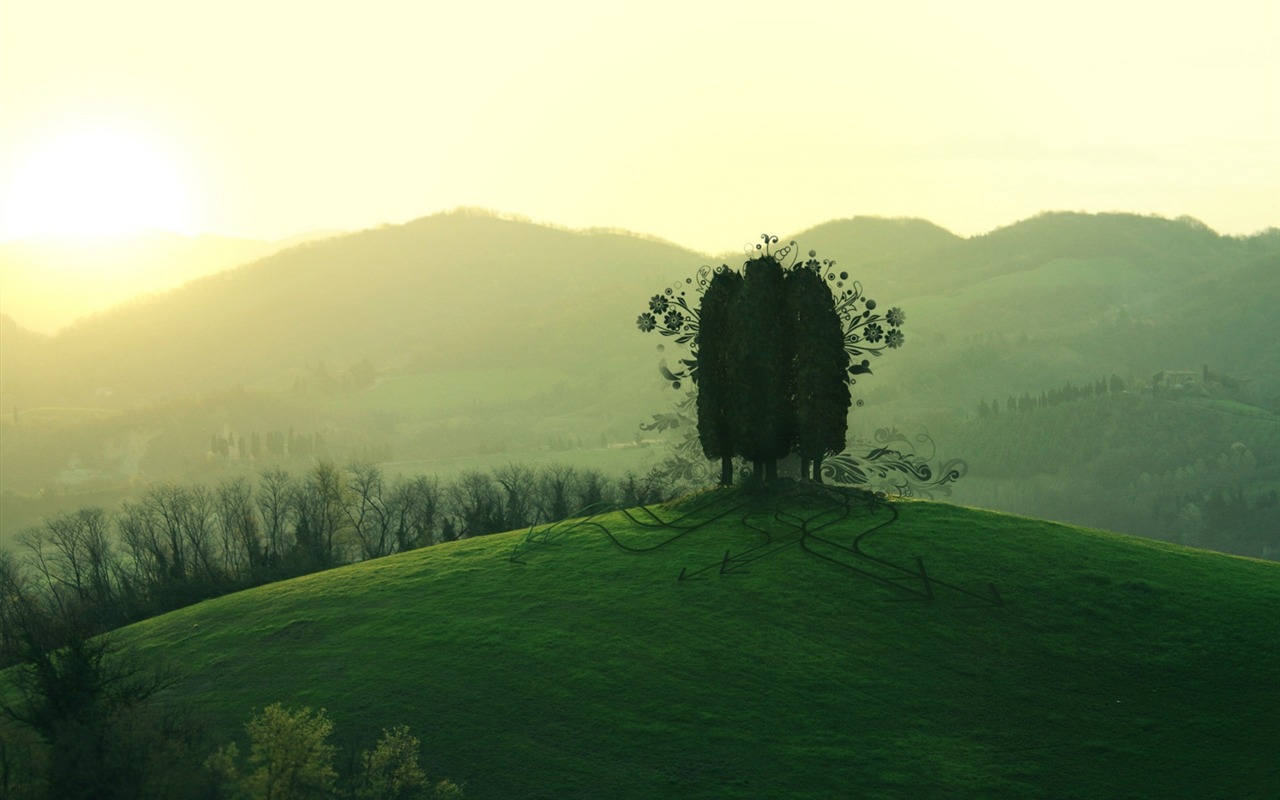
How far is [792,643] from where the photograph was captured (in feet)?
83.4

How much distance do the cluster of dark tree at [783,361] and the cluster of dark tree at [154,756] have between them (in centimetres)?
1607

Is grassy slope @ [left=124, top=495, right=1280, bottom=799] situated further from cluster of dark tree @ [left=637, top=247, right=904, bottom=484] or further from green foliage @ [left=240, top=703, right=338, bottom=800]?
green foliage @ [left=240, top=703, right=338, bottom=800]

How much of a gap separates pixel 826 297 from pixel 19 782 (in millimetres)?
24787

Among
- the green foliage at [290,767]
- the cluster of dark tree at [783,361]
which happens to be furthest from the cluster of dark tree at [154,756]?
the cluster of dark tree at [783,361]

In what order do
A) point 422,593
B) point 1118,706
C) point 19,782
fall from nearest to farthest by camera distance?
1. point 19,782
2. point 1118,706
3. point 422,593

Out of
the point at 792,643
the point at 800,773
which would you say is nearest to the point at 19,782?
the point at 800,773

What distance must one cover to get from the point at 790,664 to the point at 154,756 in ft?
43.2

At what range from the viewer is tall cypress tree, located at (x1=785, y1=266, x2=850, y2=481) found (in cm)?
3388

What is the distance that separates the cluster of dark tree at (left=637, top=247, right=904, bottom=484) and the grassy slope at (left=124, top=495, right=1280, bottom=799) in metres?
2.54

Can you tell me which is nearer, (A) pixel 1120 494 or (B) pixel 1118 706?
(B) pixel 1118 706

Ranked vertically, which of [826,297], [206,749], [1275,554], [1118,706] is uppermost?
[826,297]

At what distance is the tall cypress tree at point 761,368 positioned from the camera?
3397 centimetres

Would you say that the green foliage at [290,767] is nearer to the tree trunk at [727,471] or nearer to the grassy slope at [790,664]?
the grassy slope at [790,664]

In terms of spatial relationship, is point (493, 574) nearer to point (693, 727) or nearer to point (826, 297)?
point (693, 727)
